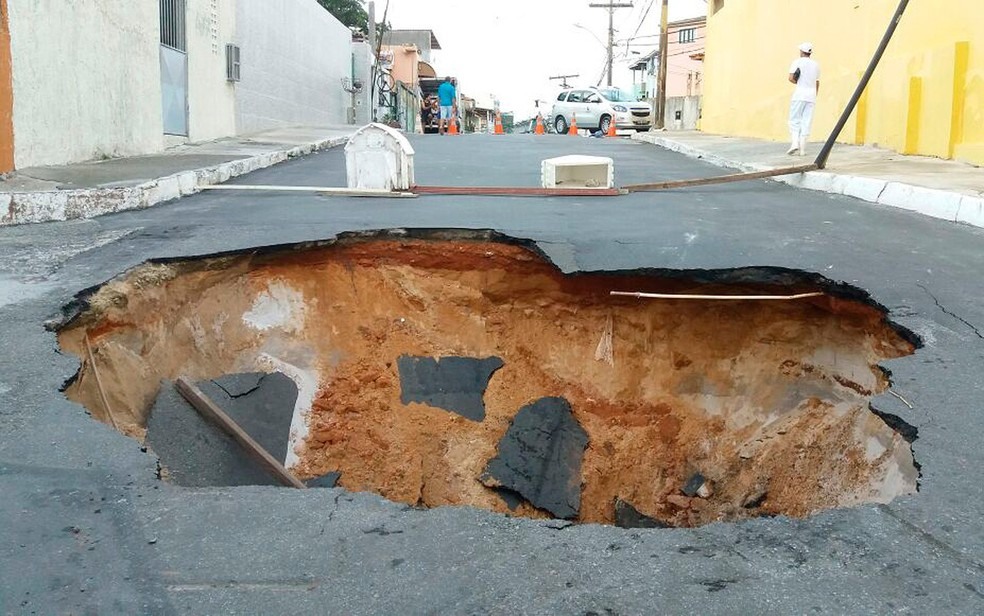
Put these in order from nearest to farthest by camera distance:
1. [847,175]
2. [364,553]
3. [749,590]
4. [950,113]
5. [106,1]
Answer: [749,590] → [364,553] → [847,175] → [950,113] → [106,1]

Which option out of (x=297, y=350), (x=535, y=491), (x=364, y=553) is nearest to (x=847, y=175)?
(x=535, y=491)

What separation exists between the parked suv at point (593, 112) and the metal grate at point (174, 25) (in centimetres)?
1849

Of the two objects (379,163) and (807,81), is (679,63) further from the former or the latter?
(379,163)

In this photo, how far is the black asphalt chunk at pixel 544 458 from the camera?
5945 mm

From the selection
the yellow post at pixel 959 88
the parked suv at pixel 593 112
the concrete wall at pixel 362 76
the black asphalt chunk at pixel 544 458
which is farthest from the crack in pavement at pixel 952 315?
the concrete wall at pixel 362 76

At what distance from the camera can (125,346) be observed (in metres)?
4.62

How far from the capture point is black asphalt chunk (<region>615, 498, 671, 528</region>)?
18.6ft

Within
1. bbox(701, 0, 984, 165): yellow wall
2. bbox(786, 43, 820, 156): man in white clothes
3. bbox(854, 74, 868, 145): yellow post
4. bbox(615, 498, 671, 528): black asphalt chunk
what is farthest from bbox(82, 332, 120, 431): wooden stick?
bbox(854, 74, 868, 145): yellow post

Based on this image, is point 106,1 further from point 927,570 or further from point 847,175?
point 927,570

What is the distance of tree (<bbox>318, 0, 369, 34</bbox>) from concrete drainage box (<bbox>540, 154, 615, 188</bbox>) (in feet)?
136

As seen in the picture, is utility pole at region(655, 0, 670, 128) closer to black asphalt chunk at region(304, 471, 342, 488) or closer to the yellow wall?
the yellow wall

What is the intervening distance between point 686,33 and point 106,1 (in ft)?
166

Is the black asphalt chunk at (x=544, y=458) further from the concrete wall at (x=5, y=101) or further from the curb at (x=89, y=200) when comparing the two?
the concrete wall at (x=5, y=101)

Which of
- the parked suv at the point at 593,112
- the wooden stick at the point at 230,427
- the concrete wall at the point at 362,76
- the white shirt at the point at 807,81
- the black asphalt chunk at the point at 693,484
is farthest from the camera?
the concrete wall at the point at 362,76
